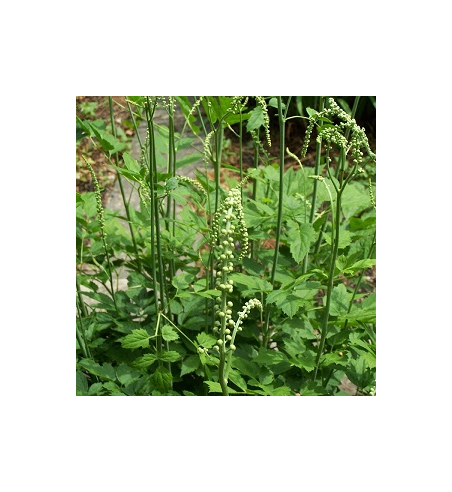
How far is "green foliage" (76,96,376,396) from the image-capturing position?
146 cm

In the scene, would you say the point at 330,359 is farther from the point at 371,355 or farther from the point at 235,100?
the point at 235,100

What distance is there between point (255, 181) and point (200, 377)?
2.19 feet

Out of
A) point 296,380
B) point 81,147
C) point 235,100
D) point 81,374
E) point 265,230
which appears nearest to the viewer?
Result: point 235,100

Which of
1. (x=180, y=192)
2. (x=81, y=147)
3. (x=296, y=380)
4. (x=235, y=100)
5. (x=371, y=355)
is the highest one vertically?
(x=81, y=147)

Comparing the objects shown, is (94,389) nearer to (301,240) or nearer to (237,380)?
(237,380)

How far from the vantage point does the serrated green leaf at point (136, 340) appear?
143cm

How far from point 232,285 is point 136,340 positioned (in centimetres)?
31

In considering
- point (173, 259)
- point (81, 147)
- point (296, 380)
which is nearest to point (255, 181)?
point (173, 259)

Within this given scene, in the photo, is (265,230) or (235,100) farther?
(265,230)

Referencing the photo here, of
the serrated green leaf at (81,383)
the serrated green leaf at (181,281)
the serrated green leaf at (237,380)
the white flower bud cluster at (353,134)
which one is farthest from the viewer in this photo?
the serrated green leaf at (181,281)

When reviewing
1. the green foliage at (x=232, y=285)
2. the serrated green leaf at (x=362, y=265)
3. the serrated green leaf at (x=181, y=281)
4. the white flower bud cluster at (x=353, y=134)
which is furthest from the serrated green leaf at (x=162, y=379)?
the white flower bud cluster at (x=353, y=134)

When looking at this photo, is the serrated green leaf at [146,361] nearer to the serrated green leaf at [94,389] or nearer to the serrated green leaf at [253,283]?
the serrated green leaf at [94,389]

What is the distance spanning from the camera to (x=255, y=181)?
75.7 inches

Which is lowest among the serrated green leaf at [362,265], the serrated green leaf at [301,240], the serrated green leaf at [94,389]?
the serrated green leaf at [94,389]
